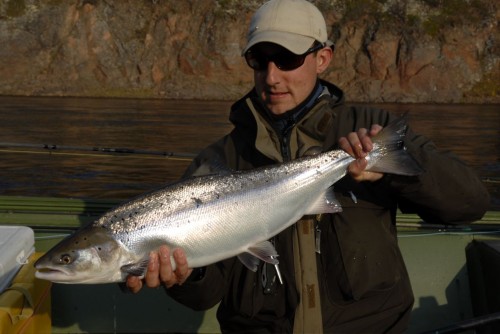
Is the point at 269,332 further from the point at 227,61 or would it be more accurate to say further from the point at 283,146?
the point at 227,61

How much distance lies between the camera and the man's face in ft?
12.5

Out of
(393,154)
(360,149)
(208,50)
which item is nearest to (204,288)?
(360,149)

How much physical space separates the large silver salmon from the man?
0.33 feet

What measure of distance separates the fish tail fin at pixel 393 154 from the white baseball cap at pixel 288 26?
Result: 728mm

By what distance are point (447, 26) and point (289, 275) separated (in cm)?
7951

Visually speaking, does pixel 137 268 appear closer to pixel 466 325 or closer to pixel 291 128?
pixel 291 128

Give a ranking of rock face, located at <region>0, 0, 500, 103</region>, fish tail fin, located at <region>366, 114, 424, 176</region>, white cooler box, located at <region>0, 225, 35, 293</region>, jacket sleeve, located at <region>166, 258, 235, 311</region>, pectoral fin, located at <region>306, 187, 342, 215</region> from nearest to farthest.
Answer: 1. fish tail fin, located at <region>366, 114, 424, 176</region>
2. pectoral fin, located at <region>306, 187, 342, 215</region>
3. jacket sleeve, located at <region>166, 258, 235, 311</region>
4. white cooler box, located at <region>0, 225, 35, 293</region>
5. rock face, located at <region>0, 0, 500, 103</region>

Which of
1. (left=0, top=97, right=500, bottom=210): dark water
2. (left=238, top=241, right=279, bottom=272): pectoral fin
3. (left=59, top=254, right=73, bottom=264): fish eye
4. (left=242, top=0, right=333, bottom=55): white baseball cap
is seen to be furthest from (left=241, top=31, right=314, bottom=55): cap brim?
(left=0, top=97, right=500, bottom=210): dark water

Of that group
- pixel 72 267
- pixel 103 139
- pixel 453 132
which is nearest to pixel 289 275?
pixel 72 267

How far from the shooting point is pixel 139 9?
81438 mm

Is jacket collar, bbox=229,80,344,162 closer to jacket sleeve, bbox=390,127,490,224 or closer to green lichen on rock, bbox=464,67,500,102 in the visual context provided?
jacket sleeve, bbox=390,127,490,224

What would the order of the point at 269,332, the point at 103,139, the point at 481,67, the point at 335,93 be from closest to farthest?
the point at 269,332
the point at 335,93
the point at 103,139
the point at 481,67

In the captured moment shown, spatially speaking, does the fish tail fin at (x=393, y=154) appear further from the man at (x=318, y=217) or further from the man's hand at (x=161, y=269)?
the man's hand at (x=161, y=269)

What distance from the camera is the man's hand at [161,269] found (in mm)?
3473
